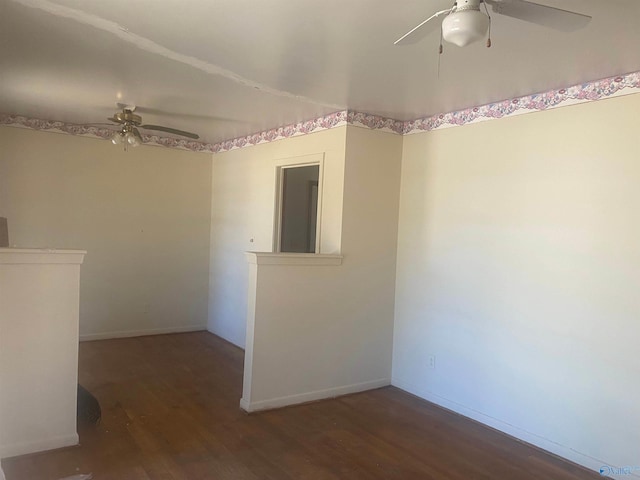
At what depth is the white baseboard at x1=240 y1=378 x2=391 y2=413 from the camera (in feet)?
11.6

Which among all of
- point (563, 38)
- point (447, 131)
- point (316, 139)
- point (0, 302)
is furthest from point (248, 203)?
point (563, 38)

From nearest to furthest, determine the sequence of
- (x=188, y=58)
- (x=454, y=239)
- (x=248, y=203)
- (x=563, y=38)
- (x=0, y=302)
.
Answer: (x=563, y=38), (x=0, y=302), (x=188, y=58), (x=454, y=239), (x=248, y=203)

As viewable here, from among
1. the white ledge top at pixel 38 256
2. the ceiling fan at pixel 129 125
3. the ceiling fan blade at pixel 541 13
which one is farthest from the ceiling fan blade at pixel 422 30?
the ceiling fan at pixel 129 125

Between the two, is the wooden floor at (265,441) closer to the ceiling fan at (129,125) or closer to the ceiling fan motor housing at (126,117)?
the ceiling fan at (129,125)

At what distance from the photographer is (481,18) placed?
1.58 metres

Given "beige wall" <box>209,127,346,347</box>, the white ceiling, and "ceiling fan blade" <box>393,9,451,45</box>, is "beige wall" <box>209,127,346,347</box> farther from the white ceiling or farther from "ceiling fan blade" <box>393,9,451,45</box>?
"ceiling fan blade" <box>393,9,451,45</box>

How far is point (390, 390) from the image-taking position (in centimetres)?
416

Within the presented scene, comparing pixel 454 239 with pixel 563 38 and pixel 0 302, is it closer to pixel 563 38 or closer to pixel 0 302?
pixel 563 38

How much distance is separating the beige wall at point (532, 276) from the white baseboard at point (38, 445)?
266 cm

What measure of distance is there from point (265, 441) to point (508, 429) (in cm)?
176

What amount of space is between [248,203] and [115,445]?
117 inches

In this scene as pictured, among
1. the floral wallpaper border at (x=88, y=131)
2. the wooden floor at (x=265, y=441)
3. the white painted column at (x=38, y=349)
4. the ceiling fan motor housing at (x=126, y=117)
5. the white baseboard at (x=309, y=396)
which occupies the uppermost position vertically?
the floral wallpaper border at (x=88, y=131)

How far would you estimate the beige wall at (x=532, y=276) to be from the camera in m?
2.81

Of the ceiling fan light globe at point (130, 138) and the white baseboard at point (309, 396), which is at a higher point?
the ceiling fan light globe at point (130, 138)
